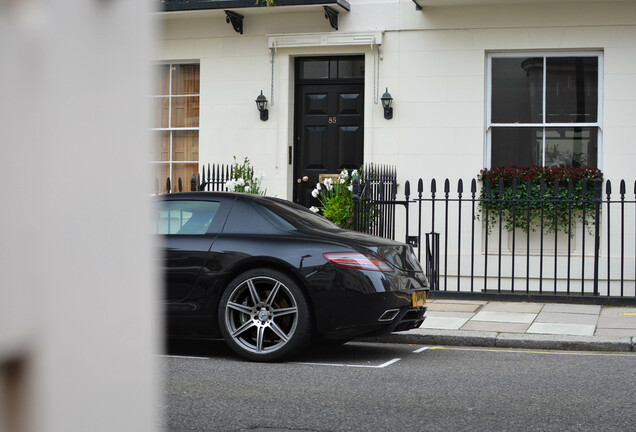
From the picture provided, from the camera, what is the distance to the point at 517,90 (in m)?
13.4

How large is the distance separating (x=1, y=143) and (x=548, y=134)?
13.3 m

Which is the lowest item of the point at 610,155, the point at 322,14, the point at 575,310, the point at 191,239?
the point at 575,310

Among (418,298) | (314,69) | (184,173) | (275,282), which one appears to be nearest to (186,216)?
(275,282)

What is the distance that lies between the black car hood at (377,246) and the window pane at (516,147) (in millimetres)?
6203

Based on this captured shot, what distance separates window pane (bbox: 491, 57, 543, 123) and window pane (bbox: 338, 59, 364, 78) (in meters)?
2.21

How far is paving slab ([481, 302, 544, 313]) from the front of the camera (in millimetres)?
10562

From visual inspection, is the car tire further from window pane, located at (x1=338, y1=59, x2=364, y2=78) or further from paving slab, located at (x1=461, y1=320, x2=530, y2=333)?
window pane, located at (x1=338, y1=59, x2=364, y2=78)

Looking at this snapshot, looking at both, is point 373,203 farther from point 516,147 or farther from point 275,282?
point 275,282

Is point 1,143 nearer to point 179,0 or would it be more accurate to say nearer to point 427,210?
point 427,210

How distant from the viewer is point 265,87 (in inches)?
563

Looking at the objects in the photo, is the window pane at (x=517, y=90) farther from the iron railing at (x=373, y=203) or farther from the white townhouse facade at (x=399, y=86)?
the iron railing at (x=373, y=203)

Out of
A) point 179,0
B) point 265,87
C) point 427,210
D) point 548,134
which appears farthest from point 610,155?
point 179,0

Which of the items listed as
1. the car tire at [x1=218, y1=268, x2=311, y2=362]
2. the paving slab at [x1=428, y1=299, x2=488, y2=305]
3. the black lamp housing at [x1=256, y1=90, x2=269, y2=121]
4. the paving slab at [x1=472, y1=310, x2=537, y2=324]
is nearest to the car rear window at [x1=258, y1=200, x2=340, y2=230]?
the car tire at [x1=218, y1=268, x2=311, y2=362]

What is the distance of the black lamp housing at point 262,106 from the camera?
14.0m
